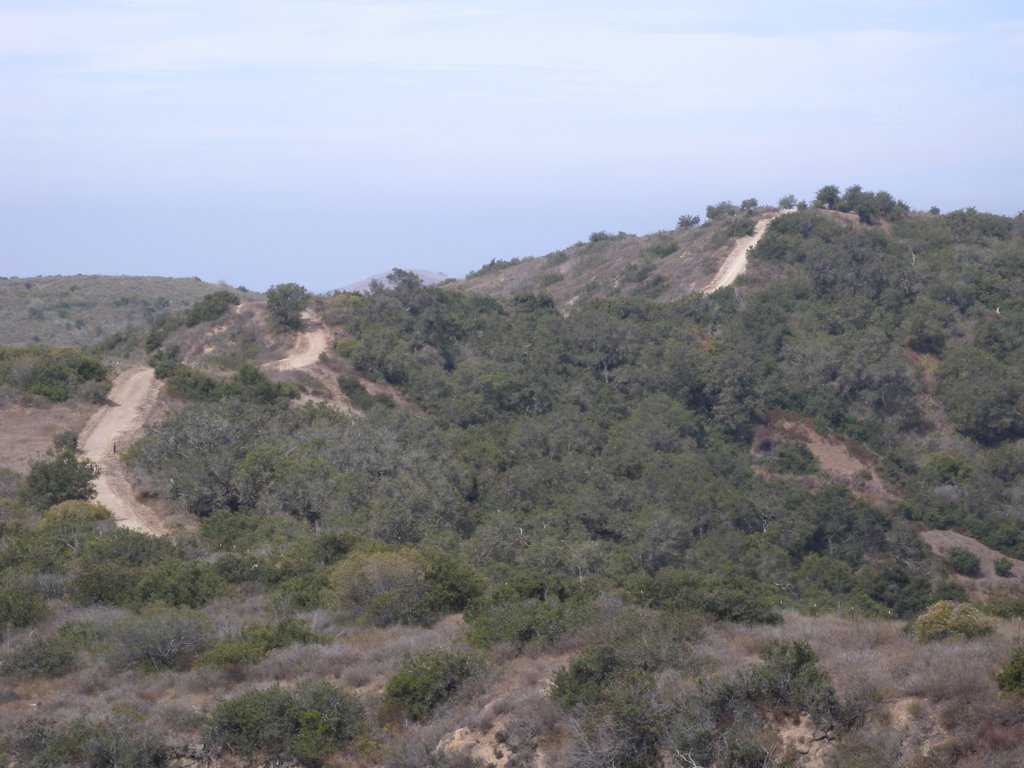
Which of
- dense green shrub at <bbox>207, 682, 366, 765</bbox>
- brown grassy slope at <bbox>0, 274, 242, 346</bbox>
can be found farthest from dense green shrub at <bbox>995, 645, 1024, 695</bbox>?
brown grassy slope at <bbox>0, 274, 242, 346</bbox>

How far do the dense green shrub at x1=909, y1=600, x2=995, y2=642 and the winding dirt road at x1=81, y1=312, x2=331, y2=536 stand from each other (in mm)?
15402

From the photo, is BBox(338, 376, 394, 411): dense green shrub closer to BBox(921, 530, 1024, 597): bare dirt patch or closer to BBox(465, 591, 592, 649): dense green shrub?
BBox(921, 530, 1024, 597): bare dirt patch

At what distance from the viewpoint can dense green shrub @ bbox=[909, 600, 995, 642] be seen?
11.3m

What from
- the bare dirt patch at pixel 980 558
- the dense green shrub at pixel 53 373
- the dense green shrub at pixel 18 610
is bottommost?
the bare dirt patch at pixel 980 558

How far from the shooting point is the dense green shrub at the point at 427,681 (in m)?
11.0

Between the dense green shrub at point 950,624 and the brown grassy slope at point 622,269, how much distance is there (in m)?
37.6

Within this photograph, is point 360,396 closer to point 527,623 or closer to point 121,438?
point 121,438

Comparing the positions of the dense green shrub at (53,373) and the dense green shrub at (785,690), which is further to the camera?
the dense green shrub at (53,373)

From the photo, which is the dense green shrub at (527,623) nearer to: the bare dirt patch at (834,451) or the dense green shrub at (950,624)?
the dense green shrub at (950,624)

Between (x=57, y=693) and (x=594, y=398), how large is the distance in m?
27.8

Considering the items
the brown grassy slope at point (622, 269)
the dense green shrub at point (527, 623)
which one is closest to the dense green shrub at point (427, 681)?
the dense green shrub at point (527, 623)

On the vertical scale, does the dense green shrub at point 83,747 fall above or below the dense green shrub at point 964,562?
above

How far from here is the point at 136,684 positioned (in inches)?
474

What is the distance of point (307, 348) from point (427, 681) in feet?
94.6
